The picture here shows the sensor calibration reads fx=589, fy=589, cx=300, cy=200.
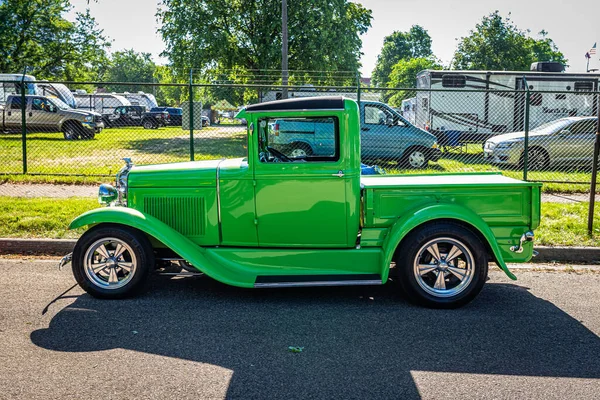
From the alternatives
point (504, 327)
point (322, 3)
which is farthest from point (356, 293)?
point (322, 3)

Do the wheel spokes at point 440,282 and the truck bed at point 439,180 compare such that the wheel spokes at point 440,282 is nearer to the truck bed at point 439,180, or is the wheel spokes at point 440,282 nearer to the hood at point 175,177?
the truck bed at point 439,180

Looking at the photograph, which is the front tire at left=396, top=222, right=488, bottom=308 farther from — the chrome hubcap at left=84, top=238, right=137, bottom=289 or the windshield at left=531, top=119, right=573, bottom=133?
the windshield at left=531, top=119, right=573, bottom=133

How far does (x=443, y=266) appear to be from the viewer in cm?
541

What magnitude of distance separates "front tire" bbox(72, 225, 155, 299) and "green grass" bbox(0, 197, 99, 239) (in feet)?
6.58

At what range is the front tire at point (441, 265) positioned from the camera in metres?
5.34

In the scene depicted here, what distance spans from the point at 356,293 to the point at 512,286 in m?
1.70

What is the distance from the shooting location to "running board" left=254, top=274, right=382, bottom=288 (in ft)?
17.4

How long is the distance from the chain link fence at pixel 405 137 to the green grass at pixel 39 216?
2397 mm

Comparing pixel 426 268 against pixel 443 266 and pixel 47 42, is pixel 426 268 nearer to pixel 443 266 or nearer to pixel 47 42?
pixel 443 266

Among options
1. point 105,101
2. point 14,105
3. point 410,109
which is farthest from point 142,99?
point 410,109

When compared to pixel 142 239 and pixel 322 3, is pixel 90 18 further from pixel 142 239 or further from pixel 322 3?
pixel 142 239

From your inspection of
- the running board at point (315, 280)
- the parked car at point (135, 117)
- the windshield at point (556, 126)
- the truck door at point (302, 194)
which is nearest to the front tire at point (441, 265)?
the running board at point (315, 280)

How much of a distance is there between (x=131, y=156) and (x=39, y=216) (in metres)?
6.35

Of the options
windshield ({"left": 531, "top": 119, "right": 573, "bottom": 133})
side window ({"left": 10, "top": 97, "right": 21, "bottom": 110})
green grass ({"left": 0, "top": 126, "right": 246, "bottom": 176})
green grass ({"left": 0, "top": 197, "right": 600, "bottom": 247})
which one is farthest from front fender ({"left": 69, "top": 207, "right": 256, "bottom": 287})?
side window ({"left": 10, "top": 97, "right": 21, "bottom": 110})
